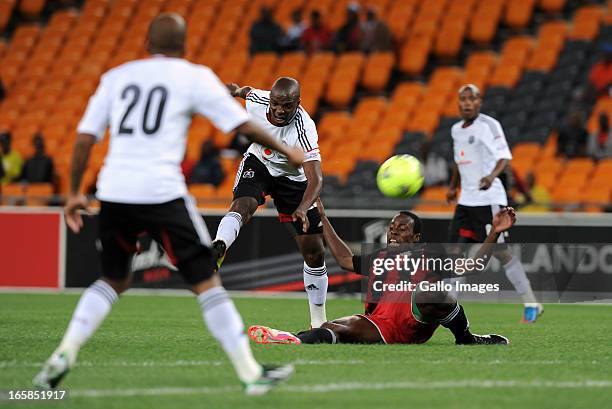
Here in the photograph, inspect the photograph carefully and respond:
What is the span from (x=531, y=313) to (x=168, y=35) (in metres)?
7.43

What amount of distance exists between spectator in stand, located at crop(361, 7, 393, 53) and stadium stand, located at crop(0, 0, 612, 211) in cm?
19

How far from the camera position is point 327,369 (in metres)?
7.61

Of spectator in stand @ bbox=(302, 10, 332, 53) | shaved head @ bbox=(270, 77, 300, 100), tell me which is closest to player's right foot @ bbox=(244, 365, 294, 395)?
shaved head @ bbox=(270, 77, 300, 100)

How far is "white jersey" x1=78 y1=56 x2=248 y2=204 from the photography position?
6500 millimetres

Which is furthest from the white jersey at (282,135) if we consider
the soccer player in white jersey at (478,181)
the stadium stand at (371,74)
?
the stadium stand at (371,74)

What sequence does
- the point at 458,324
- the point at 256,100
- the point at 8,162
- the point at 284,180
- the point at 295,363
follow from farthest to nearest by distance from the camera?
the point at 8,162 → the point at 256,100 → the point at 284,180 → the point at 458,324 → the point at 295,363

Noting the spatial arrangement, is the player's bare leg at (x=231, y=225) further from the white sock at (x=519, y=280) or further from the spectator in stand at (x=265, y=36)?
the spectator in stand at (x=265, y=36)

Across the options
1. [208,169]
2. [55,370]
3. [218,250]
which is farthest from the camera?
[208,169]

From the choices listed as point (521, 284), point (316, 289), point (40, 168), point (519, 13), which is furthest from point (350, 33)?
point (316, 289)

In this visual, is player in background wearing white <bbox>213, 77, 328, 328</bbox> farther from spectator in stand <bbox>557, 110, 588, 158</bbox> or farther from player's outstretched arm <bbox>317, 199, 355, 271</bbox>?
spectator in stand <bbox>557, 110, 588, 158</bbox>

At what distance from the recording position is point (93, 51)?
88.1 feet

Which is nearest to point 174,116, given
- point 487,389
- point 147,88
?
point 147,88

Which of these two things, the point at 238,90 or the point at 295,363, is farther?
the point at 238,90

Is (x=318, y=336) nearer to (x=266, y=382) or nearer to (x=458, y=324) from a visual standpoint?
(x=458, y=324)
